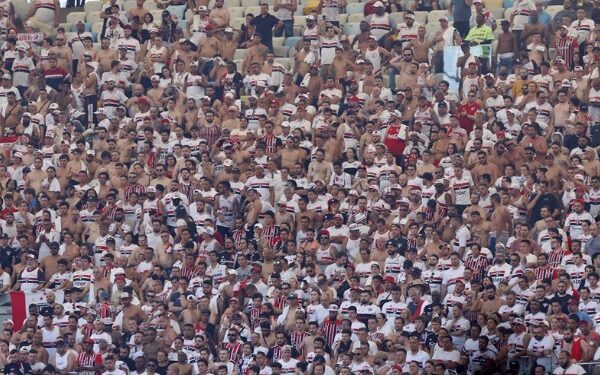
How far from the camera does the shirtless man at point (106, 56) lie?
36.4m

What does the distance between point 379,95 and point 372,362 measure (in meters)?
6.29

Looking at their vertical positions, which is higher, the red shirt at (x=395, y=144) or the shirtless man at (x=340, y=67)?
the shirtless man at (x=340, y=67)

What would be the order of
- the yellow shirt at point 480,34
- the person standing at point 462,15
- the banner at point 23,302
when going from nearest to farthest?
the banner at point 23,302
the yellow shirt at point 480,34
the person standing at point 462,15

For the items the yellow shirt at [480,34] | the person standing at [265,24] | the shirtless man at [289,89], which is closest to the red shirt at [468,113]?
the yellow shirt at [480,34]

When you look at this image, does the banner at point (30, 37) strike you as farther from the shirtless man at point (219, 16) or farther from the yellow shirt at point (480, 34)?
the yellow shirt at point (480, 34)

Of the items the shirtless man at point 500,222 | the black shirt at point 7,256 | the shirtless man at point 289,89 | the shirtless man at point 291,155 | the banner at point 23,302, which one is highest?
the shirtless man at point 289,89

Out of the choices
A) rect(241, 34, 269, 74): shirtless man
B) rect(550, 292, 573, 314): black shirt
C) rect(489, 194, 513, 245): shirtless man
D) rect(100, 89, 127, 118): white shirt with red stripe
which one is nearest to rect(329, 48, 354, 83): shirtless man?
rect(241, 34, 269, 74): shirtless man

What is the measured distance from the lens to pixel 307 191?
104 feet

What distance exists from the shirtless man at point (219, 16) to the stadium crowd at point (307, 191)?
36mm

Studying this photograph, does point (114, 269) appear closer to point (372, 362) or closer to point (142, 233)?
point (142, 233)

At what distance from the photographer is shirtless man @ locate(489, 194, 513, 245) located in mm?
29906

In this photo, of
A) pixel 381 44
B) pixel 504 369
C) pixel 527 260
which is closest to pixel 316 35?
pixel 381 44

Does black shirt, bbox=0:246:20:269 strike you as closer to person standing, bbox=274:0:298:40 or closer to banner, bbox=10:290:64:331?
banner, bbox=10:290:64:331

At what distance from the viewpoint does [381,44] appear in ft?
115
